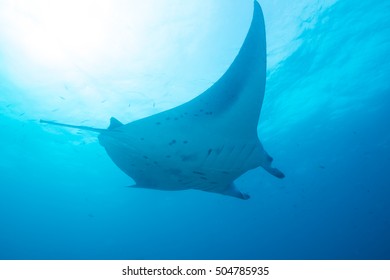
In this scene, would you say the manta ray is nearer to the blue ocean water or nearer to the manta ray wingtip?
the manta ray wingtip

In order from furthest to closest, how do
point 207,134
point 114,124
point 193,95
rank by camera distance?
point 193,95
point 207,134
point 114,124

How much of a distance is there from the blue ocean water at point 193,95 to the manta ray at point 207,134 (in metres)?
5.04

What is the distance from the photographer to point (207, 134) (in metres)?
3.91

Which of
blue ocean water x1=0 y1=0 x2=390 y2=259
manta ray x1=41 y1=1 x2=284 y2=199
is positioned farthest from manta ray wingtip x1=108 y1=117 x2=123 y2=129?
blue ocean water x1=0 y1=0 x2=390 y2=259

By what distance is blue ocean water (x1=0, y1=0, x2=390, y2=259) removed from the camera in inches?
347

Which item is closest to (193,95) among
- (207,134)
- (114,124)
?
(207,134)

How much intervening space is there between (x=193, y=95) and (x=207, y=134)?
24.2 feet

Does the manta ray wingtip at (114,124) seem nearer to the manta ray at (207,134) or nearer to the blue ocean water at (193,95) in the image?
the manta ray at (207,134)

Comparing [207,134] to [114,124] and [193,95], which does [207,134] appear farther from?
[193,95]

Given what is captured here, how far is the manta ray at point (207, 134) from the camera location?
11.5 ft

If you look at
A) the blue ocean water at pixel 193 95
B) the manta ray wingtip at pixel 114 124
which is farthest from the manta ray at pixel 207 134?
the blue ocean water at pixel 193 95

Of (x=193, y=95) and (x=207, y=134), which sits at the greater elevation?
(x=193, y=95)

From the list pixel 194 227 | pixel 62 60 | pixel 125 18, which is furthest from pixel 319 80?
pixel 194 227

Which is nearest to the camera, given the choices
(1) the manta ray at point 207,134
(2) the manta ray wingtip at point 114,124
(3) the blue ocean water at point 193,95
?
(1) the manta ray at point 207,134
